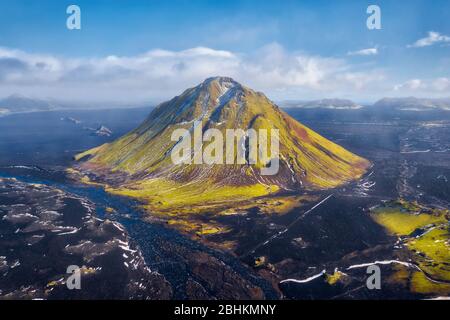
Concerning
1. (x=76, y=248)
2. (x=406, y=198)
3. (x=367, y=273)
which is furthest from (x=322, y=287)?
(x=406, y=198)

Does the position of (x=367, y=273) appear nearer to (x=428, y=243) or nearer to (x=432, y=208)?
(x=428, y=243)

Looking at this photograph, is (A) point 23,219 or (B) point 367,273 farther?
(A) point 23,219

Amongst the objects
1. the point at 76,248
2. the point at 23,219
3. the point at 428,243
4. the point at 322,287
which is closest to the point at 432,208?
the point at 428,243

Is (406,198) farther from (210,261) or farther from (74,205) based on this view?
(74,205)

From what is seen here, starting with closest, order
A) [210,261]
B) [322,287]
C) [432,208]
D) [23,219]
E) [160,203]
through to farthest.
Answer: [322,287], [210,261], [23,219], [432,208], [160,203]

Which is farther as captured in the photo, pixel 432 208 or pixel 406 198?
pixel 406 198

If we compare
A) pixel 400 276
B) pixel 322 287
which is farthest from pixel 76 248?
pixel 400 276
